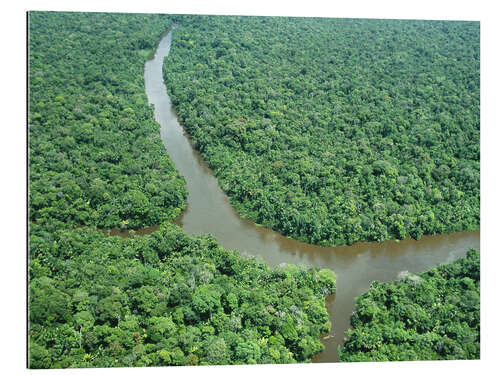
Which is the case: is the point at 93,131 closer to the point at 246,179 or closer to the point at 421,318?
the point at 246,179

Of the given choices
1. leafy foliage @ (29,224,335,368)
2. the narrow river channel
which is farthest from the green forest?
the narrow river channel

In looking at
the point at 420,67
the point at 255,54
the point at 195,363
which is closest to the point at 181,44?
the point at 255,54

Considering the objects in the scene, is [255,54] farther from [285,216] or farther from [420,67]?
[285,216]

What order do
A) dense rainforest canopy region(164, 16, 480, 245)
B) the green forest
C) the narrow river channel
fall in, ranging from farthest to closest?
dense rainforest canopy region(164, 16, 480, 245), the narrow river channel, the green forest

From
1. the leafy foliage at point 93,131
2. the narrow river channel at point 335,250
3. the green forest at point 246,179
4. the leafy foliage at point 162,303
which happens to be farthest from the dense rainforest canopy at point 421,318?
the leafy foliage at point 93,131

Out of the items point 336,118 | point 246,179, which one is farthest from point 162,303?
point 336,118

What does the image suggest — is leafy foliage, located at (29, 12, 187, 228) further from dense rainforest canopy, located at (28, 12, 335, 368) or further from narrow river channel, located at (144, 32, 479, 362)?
narrow river channel, located at (144, 32, 479, 362)
